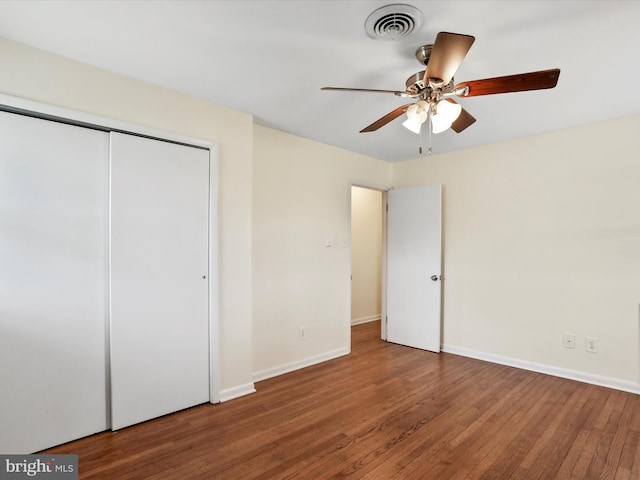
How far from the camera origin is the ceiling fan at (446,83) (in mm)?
1523

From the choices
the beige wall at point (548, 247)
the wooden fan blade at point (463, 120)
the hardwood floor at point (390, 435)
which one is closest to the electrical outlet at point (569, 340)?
the beige wall at point (548, 247)

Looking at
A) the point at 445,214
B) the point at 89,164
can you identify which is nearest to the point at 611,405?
the point at 445,214

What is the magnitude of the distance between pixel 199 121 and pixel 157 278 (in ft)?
4.18

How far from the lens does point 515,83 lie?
1.73 metres

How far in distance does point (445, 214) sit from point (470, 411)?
232cm

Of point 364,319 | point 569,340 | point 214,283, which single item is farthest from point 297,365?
point 569,340

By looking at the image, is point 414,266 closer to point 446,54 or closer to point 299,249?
point 299,249

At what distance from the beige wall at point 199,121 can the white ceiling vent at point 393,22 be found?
1502 millimetres

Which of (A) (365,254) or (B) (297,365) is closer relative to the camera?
(B) (297,365)

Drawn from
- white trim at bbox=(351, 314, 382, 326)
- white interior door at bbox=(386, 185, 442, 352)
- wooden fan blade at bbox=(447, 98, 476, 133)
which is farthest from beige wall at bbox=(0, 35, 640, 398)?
wooden fan blade at bbox=(447, 98, 476, 133)

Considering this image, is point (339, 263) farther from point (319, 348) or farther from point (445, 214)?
point (445, 214)

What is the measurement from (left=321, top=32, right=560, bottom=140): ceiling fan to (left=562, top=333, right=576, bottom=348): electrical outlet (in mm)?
2473

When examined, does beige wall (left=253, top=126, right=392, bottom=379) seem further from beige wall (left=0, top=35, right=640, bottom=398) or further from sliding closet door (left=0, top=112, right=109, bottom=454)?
sliding closet door (left=0, top=112, right=109, bottom=454)

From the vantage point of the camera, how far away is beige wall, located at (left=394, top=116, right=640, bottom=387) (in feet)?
9.88
